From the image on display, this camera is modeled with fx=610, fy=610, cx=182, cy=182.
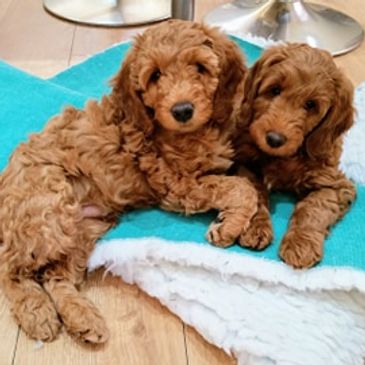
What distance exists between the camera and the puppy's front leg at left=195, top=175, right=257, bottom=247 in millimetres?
1839

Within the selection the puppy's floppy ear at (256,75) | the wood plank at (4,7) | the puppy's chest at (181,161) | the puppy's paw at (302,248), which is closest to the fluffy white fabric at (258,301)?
the puppy's paw at (302,248)

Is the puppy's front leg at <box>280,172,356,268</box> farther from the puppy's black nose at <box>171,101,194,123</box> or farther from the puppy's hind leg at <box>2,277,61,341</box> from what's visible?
the puppy's hind leg at <box>2,277,61,341</box>

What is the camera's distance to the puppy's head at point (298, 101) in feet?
5.76

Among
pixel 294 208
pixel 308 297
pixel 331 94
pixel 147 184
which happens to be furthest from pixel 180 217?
pixel 331 94

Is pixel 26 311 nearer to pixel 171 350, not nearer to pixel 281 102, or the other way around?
pixel 171 350

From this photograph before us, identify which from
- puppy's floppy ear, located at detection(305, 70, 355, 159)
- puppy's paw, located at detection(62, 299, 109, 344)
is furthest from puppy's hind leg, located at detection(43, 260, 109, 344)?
puppy's floppy ear, located at detection(305, 70, 355, 159)

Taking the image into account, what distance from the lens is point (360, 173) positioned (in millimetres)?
2312

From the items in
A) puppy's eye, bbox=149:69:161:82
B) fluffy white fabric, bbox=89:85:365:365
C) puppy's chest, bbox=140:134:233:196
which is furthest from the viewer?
puppy's chest, bbox=140:134:233:196

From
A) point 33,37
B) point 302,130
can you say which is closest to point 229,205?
point 302,130

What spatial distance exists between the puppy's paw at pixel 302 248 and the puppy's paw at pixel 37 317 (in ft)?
2.28

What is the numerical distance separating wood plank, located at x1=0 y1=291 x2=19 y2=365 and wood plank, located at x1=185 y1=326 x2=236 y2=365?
1.66 feet

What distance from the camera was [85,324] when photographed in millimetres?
1746

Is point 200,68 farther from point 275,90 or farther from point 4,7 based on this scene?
point 4,7

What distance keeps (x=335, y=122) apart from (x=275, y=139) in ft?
0.64
